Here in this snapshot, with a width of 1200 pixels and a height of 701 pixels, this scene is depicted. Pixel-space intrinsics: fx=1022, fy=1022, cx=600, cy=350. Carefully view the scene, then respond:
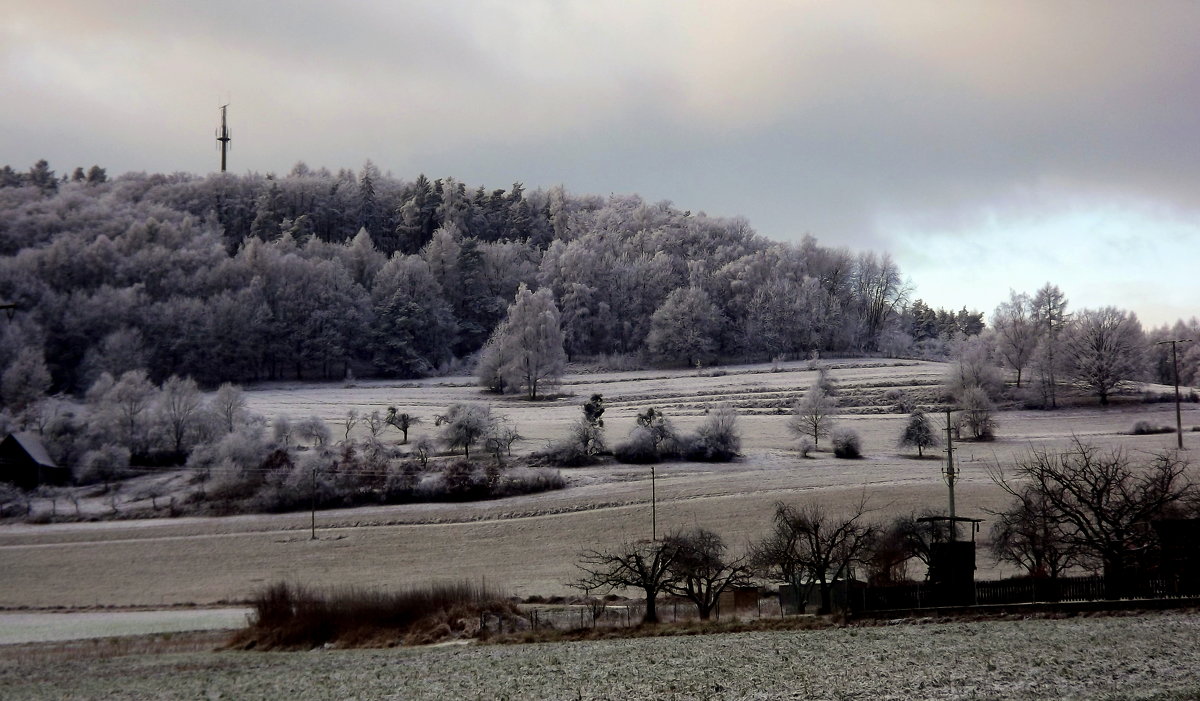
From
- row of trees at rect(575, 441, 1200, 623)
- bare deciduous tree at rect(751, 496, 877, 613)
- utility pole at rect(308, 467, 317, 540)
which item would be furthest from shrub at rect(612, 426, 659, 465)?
bare deciduous tree at rect(751, 496, 877, 613)

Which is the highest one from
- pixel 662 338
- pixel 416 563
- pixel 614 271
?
pixel 614 271

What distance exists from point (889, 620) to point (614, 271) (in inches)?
4353

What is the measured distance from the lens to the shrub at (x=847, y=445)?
64625mm

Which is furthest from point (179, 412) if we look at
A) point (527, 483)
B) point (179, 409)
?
point (527, 483)

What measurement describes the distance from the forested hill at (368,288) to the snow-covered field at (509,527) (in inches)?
1719

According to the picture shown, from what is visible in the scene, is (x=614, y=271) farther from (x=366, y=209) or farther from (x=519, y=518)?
(x=519, y=518)

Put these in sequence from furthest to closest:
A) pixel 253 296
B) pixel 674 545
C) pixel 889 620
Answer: pixel 253 296, pixel 674 545, pixel 889 620

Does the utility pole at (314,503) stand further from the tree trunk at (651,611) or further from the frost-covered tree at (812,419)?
the frost-covered tree at (812,419)

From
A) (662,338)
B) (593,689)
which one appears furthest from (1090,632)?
(662,338)

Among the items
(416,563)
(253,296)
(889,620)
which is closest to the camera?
(889,620)

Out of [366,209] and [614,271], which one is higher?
[366,209]

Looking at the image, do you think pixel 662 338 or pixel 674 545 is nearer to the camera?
pixel 674 545

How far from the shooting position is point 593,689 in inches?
846

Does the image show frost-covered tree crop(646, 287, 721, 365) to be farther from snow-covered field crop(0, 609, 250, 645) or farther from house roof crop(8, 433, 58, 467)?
snow-covered field crop(0, 609, 250, 645)
